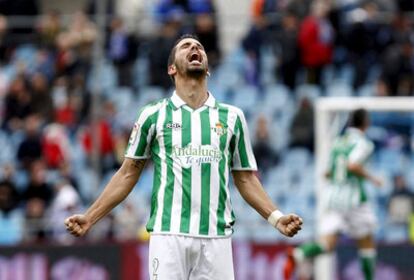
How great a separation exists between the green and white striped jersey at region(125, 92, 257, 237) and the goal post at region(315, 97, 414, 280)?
7674 millimetres

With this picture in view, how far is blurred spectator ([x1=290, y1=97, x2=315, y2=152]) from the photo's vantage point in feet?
61.0

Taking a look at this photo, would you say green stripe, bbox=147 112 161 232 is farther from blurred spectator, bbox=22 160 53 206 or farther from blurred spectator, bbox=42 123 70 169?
blurred spectator, bbox=42 123 70 169

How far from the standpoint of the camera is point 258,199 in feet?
28.0

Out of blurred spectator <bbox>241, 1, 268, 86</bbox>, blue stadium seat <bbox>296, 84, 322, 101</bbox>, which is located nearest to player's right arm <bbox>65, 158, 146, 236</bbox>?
blue stadium seat <bbox>296, 84, 322, 101</bbox>

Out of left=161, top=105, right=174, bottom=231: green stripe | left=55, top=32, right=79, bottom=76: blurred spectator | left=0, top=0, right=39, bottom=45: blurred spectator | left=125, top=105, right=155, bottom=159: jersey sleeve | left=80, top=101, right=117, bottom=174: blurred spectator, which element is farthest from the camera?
left=0, top=0, right=39, bottom=45: blurred spectator

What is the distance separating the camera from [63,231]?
17.8 metres

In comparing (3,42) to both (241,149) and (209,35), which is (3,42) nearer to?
(209,35)

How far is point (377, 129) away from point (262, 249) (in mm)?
2406

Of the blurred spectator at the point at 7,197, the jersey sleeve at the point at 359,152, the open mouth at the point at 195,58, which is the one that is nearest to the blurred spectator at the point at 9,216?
the blurred spectator at the point at 7,197

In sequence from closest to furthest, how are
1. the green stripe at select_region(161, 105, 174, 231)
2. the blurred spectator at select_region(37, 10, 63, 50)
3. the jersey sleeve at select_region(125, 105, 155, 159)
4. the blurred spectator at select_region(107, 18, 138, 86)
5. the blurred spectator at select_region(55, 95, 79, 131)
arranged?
the green stripe at select_region(161, 105, 174, 231), the jersey sleeve at select_region(125, 105, 155, 159), the blurred spectator at select_region(55, 95, 79, 131), the blurred spectator at select_region(107, 18, 138, 86), the blurred spectator at select_region(37, 10, 63, 50)

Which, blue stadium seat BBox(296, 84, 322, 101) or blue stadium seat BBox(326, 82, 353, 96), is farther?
blue stadium seat BBox(326, 82, 353, 96)

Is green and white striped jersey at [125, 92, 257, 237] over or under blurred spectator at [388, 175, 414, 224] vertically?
under

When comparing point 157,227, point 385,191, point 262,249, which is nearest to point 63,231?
point 262,249

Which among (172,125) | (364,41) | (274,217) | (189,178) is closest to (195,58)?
(172,125)
